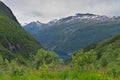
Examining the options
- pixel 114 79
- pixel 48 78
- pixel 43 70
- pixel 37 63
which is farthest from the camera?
pixel 37 63

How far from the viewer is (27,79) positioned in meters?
11.0

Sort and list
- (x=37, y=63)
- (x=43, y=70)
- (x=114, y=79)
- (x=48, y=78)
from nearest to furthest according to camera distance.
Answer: (x=114, y=79) < (x=48, y=78) < (x=43, y=70) < (x=37, y=63)

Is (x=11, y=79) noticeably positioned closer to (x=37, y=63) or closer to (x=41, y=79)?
(x=41, y=79)

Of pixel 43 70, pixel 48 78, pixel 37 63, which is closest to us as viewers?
pixel 48 78

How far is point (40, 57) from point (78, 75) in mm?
139349

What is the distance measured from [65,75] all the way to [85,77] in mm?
856

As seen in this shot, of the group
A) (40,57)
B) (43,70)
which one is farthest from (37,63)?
(43,70)

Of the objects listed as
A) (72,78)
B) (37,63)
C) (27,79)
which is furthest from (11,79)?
(37,63)

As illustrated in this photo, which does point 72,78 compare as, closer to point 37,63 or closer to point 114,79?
point 114,79

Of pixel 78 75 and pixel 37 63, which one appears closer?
pixel 78 75

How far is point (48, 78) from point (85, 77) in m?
1.26

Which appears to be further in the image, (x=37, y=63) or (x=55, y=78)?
(x=37, y=63)

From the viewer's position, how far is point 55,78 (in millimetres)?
Result: 11516

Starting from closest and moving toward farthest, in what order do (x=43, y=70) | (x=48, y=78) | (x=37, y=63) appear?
(x=48, y=78)
(x=43, y=70)
(x=37, y=63)
